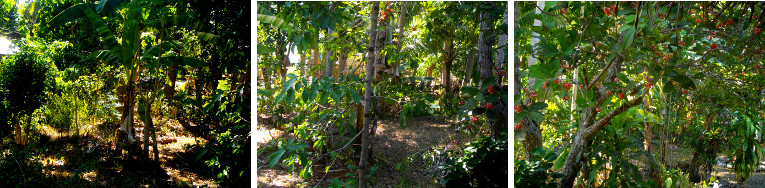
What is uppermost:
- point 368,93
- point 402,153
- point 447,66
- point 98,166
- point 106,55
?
point 106,55

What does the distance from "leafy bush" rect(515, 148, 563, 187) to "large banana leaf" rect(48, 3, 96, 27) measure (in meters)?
2.55

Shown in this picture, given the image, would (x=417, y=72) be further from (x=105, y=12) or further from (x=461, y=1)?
(x=105, y=12)

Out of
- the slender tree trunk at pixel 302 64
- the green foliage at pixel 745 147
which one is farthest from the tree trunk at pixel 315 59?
the green foliage at pixel 745 147

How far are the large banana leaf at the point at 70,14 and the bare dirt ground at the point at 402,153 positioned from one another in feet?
5.30

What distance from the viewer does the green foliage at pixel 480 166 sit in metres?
1.81

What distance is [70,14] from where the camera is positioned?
264 cm

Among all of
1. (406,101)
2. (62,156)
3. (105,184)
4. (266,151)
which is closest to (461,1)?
(406,101)

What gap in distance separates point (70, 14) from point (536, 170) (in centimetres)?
274

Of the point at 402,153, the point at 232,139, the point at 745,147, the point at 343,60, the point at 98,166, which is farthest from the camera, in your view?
the point at 98,166

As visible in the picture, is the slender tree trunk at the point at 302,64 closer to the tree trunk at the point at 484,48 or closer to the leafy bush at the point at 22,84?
the tree trunk at the point at 484,48

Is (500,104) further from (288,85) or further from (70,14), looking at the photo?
(70,14)

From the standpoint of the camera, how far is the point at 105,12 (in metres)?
2.57

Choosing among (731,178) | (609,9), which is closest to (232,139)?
(609,9)

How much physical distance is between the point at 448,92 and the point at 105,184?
2.31 m
